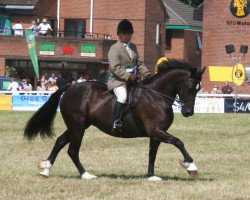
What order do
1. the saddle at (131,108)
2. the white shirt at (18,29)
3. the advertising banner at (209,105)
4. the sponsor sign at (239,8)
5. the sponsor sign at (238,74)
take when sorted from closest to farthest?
the saddle at (131,108)
the advertising banner at (209,105)
the sponsor sign at (238,74)
the sponsor sign at (239,8)
the white shirt at (18,29)

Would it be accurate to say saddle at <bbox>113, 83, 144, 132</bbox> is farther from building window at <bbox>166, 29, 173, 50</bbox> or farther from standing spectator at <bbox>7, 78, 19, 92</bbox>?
building window at <bbox>166, 29, 173, 50</bbox>

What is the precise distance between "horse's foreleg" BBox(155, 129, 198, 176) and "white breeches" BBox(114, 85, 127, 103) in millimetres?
784

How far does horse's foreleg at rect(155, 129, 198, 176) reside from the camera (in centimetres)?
1275

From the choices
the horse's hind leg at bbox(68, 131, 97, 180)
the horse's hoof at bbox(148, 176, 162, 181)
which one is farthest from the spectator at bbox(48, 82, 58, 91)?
the horse's hoof at bbox(148, 176, 162, 181)

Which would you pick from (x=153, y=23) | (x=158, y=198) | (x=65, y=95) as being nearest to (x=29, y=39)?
(x=153, y=23)

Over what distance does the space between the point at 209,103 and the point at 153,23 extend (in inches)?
849

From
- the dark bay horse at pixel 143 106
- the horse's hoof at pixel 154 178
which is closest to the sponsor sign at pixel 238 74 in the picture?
the dark bay horse at pixel 143 106

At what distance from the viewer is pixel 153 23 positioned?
60.0 meters

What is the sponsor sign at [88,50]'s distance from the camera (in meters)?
53.3

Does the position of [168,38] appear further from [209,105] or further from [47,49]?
[209,105]

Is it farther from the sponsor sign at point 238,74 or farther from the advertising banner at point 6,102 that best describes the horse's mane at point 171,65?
the sponsor sign at point 238,74

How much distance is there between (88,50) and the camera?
53.4 m

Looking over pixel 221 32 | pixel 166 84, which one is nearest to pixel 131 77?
pixel 166 84

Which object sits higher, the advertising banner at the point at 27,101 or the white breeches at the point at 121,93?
the white breeches at the point at 121,93
